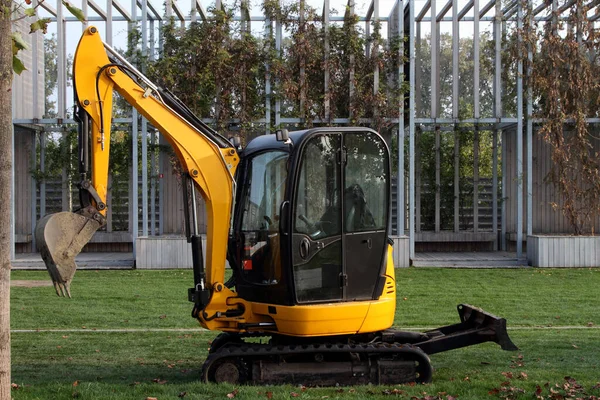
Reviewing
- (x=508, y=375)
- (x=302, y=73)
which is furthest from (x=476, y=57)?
(x=508, y=375)

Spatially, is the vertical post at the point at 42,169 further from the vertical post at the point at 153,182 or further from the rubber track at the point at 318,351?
the rubber track at the point at 318,351

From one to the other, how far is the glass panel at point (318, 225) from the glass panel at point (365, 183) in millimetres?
115

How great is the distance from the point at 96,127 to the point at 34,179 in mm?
14575

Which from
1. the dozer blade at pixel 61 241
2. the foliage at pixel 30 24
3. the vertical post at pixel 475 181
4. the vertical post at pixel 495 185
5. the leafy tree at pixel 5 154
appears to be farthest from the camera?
the vertical post at pixel 475 181

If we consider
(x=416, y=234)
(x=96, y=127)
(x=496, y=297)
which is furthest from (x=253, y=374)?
(x=416, y=234)

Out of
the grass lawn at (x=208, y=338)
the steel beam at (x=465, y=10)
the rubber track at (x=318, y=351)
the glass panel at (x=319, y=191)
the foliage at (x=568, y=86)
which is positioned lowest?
the grass lawn at (x=208, y=338)

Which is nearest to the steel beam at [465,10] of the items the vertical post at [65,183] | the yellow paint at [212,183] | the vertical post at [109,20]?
the vertical post at [109,20]

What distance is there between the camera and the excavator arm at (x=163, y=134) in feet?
20.6

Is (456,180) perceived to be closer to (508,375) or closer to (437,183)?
(437,183)

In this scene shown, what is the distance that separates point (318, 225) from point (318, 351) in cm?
106

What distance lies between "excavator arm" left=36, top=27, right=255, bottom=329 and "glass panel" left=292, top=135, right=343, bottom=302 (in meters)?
0.70

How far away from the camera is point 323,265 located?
22.0 ft

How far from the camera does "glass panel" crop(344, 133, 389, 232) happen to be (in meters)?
6.78

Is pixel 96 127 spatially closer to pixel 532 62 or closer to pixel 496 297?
pixel 496 297
